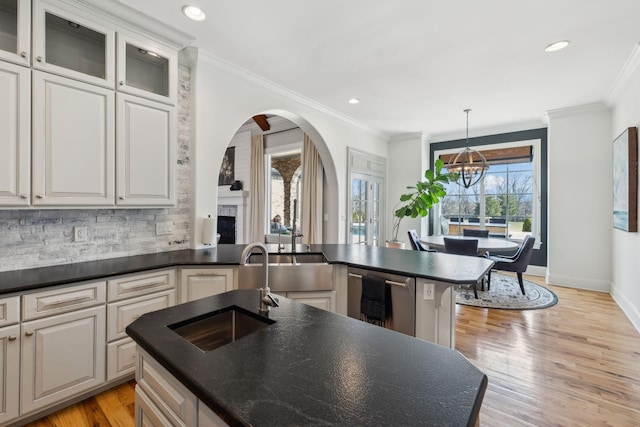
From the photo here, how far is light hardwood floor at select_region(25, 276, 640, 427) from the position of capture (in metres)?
1.88

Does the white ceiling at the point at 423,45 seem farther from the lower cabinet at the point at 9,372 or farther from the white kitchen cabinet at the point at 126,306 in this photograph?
the lower cabinet at the point at 9,372

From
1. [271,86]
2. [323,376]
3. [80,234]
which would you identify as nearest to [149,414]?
[323,376]

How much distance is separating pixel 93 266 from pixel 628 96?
6010 mm

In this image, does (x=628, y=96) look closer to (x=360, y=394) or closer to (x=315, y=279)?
(x=315, y=279)

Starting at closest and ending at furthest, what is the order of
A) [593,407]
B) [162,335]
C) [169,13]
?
1. [162,335]
2. [593,407]
3. [169,13]

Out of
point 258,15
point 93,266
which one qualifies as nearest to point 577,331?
point 258,15

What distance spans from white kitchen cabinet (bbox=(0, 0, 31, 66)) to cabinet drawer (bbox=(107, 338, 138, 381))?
76.1 inches

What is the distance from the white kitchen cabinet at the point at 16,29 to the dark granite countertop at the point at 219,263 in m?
1.35

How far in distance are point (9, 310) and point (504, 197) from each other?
709cm

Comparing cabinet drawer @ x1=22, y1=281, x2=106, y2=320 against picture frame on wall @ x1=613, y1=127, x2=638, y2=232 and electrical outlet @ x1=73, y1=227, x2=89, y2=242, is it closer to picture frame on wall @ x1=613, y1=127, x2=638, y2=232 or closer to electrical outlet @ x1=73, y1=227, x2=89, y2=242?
electrical outlet @ x1=73, y1=227, x2=89, y2=242

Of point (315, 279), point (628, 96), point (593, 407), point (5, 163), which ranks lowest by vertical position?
point (593, 407)

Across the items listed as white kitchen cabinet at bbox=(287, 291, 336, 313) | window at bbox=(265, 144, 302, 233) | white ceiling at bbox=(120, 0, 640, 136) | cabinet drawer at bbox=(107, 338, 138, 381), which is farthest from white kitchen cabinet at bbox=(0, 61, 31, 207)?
window at bbox=(265, 144, 302, 233)

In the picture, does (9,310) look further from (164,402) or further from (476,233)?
(476,233)

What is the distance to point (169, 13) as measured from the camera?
2408mm
